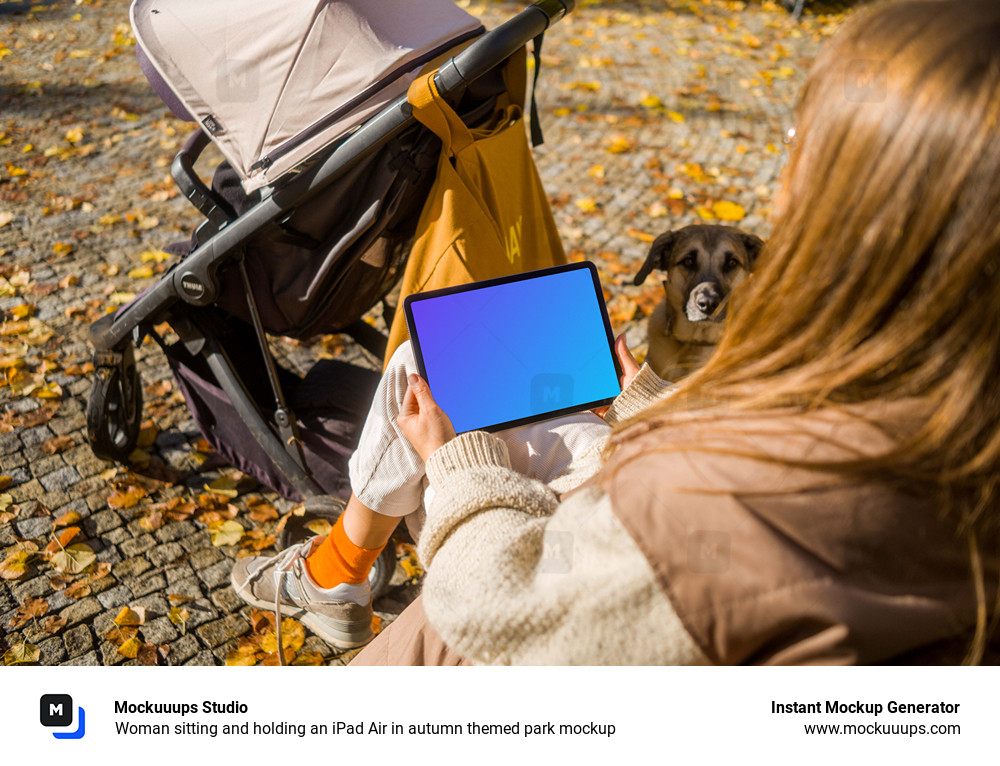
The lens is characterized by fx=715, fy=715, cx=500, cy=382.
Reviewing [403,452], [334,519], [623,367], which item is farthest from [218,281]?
[623,367]

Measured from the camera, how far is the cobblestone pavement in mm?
2570

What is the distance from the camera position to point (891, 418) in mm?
946

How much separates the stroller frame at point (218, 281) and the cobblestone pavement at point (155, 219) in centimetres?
35

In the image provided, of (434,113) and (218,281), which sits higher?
(434,113)

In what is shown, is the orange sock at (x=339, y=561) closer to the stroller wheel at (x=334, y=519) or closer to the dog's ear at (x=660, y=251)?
the stroller wheel at (x=334, y=519)

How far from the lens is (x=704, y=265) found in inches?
125

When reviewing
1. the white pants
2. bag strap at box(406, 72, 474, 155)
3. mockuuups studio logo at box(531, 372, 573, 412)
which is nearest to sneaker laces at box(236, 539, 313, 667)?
the white pants

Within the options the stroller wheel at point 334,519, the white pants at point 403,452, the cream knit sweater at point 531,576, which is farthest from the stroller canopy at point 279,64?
the cream knit sweater at point 531,576

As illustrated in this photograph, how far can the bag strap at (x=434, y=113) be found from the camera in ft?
6.64

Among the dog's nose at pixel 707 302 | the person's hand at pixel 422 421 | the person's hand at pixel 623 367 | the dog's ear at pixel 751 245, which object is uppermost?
the person's hand at pixel 422 421

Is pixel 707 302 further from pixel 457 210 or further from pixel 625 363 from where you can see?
pixel 457 210

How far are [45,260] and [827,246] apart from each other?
14.6 ft
